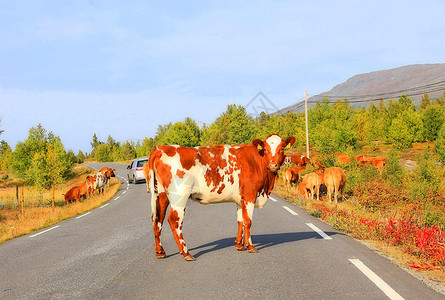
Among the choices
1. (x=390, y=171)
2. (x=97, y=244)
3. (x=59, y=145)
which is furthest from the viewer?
(x=59, y=145)

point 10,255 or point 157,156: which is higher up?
point 157,156

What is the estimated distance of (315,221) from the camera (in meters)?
10.1

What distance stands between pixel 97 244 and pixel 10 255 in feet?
5.82

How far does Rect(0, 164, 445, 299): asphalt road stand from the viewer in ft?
14.8

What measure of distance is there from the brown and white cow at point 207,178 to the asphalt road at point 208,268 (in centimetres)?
63

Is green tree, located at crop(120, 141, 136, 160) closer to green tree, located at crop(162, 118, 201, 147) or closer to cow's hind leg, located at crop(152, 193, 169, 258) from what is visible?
green tree, located at crop(162, 118, 201, 147)

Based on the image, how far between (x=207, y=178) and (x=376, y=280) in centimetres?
310

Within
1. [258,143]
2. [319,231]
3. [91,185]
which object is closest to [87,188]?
[91,185]

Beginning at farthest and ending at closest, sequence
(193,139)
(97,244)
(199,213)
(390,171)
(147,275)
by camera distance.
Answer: (193,139), (390,171), (199,213), (97,244), (147,275)

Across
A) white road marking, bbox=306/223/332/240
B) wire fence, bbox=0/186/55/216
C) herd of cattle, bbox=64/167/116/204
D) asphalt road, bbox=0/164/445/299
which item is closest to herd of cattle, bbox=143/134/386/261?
asphalt road, bbox=0/164/445/299

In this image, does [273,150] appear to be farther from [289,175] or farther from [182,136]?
[182,136]

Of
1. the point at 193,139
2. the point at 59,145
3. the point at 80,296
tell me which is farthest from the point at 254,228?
the point at 193,139

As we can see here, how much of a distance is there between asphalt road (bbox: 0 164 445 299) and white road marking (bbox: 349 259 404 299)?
0.01 m

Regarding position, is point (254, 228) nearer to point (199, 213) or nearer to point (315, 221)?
point (315, 221)
